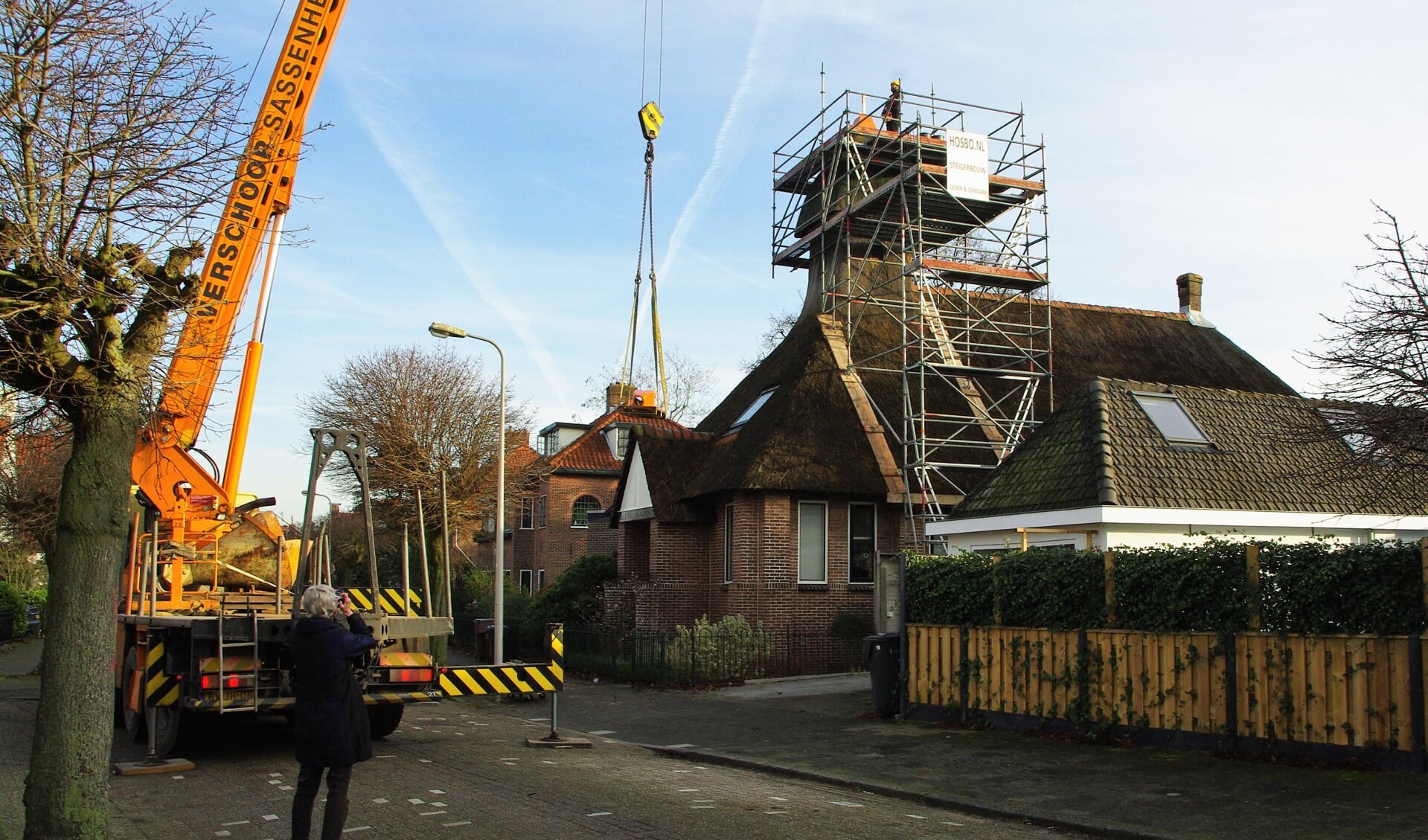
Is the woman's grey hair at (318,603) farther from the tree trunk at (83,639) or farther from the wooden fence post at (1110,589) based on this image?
the wooden fence post at (1110,589)

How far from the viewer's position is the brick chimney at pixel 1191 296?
32.8m

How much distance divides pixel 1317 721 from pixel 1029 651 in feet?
11.1

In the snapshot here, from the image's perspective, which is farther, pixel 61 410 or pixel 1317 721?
pixel 1317 721

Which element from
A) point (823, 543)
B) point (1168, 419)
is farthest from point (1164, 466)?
point (823, 543)

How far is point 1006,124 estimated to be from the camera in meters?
26.3

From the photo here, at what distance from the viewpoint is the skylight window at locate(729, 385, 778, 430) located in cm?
2542

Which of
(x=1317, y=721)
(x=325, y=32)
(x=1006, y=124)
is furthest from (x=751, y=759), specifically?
(x=1006, y=124)

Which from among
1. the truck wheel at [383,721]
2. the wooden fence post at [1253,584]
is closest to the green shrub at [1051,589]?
the wooden fence post at [1253,584]

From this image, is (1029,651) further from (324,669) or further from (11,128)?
(11,128)

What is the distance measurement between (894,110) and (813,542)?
11397mm

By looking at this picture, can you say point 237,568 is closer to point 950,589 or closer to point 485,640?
point 485,640

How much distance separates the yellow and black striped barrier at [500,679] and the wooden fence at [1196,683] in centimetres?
482

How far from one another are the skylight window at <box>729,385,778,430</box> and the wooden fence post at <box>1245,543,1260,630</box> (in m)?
14.5

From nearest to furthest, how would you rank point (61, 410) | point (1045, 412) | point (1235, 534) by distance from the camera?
point (61, 410) → point (1235, 534) → point (1045, 412)
